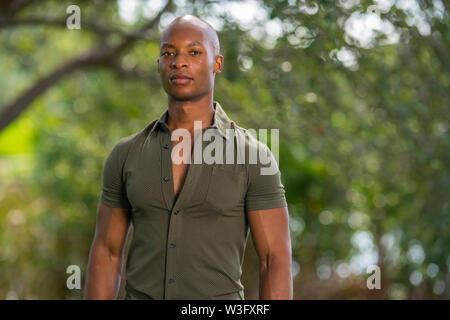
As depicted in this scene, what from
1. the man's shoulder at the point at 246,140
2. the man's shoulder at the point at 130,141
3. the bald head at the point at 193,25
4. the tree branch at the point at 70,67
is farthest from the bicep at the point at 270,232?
the tree branch at the point at 70,67

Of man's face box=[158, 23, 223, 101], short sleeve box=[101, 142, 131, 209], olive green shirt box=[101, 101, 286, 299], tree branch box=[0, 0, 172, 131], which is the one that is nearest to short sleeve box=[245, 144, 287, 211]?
olive green shirt box=[101, 101, 286, 299]

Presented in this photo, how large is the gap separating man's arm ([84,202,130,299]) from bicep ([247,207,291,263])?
19.5 inches

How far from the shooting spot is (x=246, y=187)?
2.21 metres

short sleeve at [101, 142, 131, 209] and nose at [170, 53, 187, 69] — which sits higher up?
nose at [170, 53, 187, 69]

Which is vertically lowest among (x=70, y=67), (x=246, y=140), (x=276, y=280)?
(x=276, y=280)

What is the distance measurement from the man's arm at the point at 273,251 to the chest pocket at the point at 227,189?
0.22 ft

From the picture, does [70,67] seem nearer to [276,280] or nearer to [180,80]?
[180,80]

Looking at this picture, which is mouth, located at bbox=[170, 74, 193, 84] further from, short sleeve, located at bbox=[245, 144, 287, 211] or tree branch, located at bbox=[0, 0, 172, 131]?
tree branch, located at bbox=[0, 0, 172, 131]

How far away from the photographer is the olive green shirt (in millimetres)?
2152

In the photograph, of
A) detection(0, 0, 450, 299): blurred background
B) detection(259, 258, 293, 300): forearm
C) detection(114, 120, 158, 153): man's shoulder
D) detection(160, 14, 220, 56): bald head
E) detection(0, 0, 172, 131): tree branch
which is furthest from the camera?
detection(0, 0, 172, 131): tree branch

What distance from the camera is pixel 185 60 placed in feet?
7.18

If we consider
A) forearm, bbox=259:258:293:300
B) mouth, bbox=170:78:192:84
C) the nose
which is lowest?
forearm, bbox=259:258:293:300

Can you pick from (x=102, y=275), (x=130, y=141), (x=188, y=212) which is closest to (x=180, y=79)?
(x=130, y=141)

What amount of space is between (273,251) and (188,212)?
33cm
